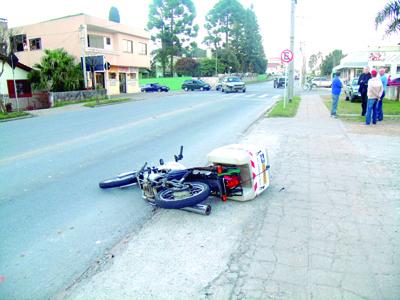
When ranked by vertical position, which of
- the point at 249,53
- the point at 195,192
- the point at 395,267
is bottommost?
the point at 395,267

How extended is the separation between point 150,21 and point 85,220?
55030mm

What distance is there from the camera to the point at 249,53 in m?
76.4

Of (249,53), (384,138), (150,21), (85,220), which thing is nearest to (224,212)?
(85,220)

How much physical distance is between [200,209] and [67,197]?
2245 mm

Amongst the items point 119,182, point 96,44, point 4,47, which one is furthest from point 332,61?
point 119,182

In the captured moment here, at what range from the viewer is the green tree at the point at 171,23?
54875 mm

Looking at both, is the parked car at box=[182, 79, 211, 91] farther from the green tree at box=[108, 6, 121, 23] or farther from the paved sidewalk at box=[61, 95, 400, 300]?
the paved sidewalk at box=[61, 95, 400, 300]

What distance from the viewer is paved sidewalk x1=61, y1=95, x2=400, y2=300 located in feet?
10.2

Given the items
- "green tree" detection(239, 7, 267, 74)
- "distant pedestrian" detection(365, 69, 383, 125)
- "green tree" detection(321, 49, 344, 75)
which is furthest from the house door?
"green tree" detection(321, 49, 344, 75)

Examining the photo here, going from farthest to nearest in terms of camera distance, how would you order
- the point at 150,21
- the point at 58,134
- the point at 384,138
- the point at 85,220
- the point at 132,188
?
1. the point at 150,21
2. the point at 58,134
3. the point at 384,138
4. the point at 132,188
5. the point at 85,220

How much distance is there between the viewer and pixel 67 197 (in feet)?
18.4

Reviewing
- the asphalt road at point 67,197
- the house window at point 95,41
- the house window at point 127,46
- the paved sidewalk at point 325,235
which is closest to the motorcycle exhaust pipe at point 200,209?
the asphalt road at point 67,197

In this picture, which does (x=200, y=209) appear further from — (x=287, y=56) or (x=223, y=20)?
(x=223, y=20)

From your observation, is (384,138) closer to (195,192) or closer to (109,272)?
(195,192)
